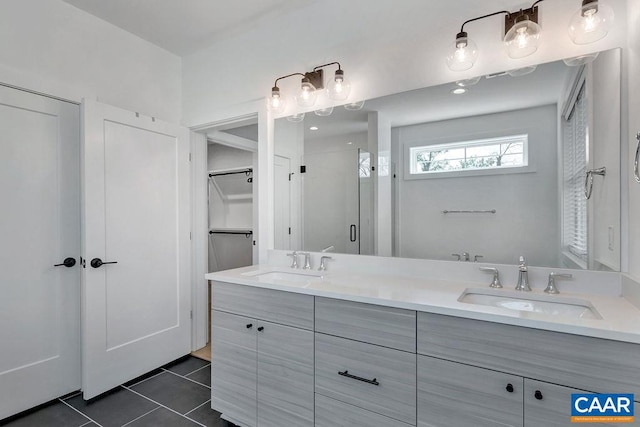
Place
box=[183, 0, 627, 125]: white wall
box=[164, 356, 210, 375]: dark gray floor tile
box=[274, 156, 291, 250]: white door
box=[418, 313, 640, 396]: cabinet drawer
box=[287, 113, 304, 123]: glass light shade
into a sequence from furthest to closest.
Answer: box=[164, 356, 210, 375]: dark gray floor tile, box=[274, 156, 291, 250]: white door, box=[287, 113, 304, 123]: glass light shade, box=[183, 0, 627, 125]: white wall, box=[418, 313, 640, 396]: cabinet drawer

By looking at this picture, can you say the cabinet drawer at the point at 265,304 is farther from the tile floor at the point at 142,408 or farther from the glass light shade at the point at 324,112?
the glass light shade at the point at 324,112

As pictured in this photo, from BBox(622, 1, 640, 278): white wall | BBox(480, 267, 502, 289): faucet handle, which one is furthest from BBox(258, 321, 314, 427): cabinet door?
BBox(622, 1, 640, 278): white wall

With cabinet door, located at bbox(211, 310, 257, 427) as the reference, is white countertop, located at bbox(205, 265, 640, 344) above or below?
above

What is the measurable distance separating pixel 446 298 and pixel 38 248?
2.54 meters

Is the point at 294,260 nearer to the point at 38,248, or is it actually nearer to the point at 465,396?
the point at 465,396

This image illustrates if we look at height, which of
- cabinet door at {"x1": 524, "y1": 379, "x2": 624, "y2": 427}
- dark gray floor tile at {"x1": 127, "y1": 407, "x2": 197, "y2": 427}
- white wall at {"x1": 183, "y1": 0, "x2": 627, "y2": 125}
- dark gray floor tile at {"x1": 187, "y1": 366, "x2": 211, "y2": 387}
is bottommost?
dark gray floor tile at {"x1": 187, "y1": 366, "x2": 211, "y2": 387}

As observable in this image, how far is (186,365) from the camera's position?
2.71 meters

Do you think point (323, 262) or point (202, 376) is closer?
point (323, 262)

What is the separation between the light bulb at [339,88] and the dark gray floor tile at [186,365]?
2.44m

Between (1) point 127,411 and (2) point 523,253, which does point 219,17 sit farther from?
(1) point 127,411

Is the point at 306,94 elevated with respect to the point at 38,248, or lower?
elevated

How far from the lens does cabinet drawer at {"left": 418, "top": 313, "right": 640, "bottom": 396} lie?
0.99 metres

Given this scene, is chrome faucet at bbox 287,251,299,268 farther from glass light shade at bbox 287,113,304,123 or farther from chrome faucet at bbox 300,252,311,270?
glass light shade at bbox 287,113,304,123

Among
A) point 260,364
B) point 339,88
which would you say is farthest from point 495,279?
point 339,88
